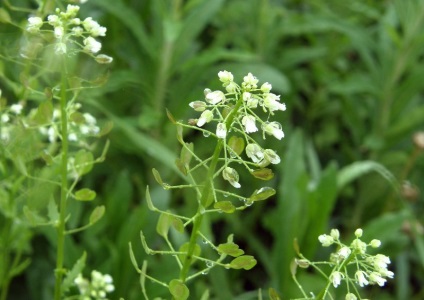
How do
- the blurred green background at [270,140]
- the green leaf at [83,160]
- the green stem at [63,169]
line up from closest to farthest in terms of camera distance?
the green stem at [63,169]
the green leaf at [83,160]
the blurred green background at [270,140]

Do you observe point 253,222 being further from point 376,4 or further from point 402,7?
point 376,4

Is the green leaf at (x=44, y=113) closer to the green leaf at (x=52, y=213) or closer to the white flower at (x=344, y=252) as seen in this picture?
the green leaf at (x=52, y=213)

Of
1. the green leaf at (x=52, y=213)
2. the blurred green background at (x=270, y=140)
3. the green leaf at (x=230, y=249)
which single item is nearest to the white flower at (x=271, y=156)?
the green leaf at (x=230, y=249)

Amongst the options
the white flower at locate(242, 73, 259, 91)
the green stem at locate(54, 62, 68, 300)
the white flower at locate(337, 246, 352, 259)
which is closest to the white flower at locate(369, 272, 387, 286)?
the white flower at locate(337, 246, 352, 259)

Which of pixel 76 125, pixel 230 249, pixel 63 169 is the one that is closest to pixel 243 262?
pixel 230 249

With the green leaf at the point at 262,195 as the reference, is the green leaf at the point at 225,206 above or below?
below
